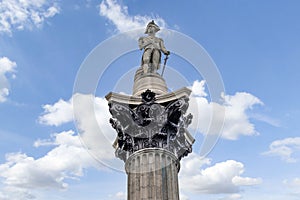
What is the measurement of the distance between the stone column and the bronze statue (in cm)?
587

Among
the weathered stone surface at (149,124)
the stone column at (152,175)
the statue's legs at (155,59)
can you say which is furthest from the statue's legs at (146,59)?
the stone column at (152,175)

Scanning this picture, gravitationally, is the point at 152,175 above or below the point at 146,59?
below

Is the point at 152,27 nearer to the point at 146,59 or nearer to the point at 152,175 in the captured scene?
the point at 146,59

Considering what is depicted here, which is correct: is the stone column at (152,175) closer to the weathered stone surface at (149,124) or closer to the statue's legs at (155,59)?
the weathered stone surface at (149,124)

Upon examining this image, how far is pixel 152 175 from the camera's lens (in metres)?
19.7

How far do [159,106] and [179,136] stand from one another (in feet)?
5.96

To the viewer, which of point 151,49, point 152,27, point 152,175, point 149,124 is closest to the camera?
point 152,175

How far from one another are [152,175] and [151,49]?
8.75 metres

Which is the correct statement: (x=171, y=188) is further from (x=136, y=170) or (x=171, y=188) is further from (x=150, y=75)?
(x=150, y=75)

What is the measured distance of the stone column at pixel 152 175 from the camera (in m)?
19.1

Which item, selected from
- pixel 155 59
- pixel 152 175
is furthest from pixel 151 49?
pixel 152 175

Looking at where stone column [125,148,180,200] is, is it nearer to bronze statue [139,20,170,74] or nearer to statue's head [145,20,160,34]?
bronze statue [139,20,170,74]

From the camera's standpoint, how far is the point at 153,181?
63.8 feet

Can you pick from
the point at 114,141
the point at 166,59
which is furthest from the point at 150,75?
the point at 114,141
